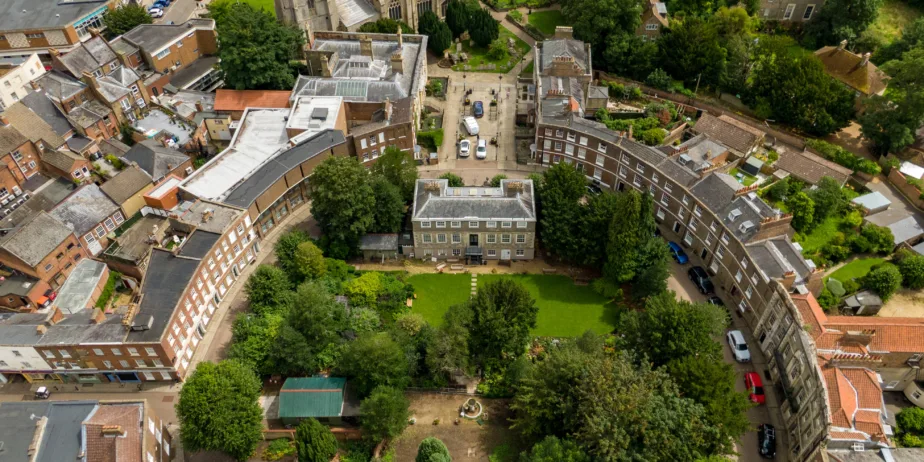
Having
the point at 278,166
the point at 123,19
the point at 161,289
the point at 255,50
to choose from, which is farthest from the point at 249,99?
the point at 161,289

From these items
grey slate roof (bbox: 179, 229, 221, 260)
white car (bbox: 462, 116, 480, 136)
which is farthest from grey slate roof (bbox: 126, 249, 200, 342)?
white car (bbox: 462, 116, 480, 136)

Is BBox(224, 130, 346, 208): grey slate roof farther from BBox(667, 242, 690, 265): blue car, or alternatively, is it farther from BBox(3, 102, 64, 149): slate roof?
BBox(667, 242, 690, 265): blue car

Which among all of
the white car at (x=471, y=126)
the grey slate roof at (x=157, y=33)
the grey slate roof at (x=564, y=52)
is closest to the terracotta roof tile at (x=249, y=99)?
the grey slate roof at (x=157, y=33)

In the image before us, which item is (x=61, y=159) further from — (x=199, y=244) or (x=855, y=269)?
(x=855, y=269)

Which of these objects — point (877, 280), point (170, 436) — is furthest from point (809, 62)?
point (170, 436)

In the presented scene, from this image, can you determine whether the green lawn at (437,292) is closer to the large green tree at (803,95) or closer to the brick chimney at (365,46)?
the brick chimney at (365,46)

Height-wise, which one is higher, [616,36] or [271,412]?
[616,36]

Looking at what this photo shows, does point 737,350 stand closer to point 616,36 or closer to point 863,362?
point 863,362
